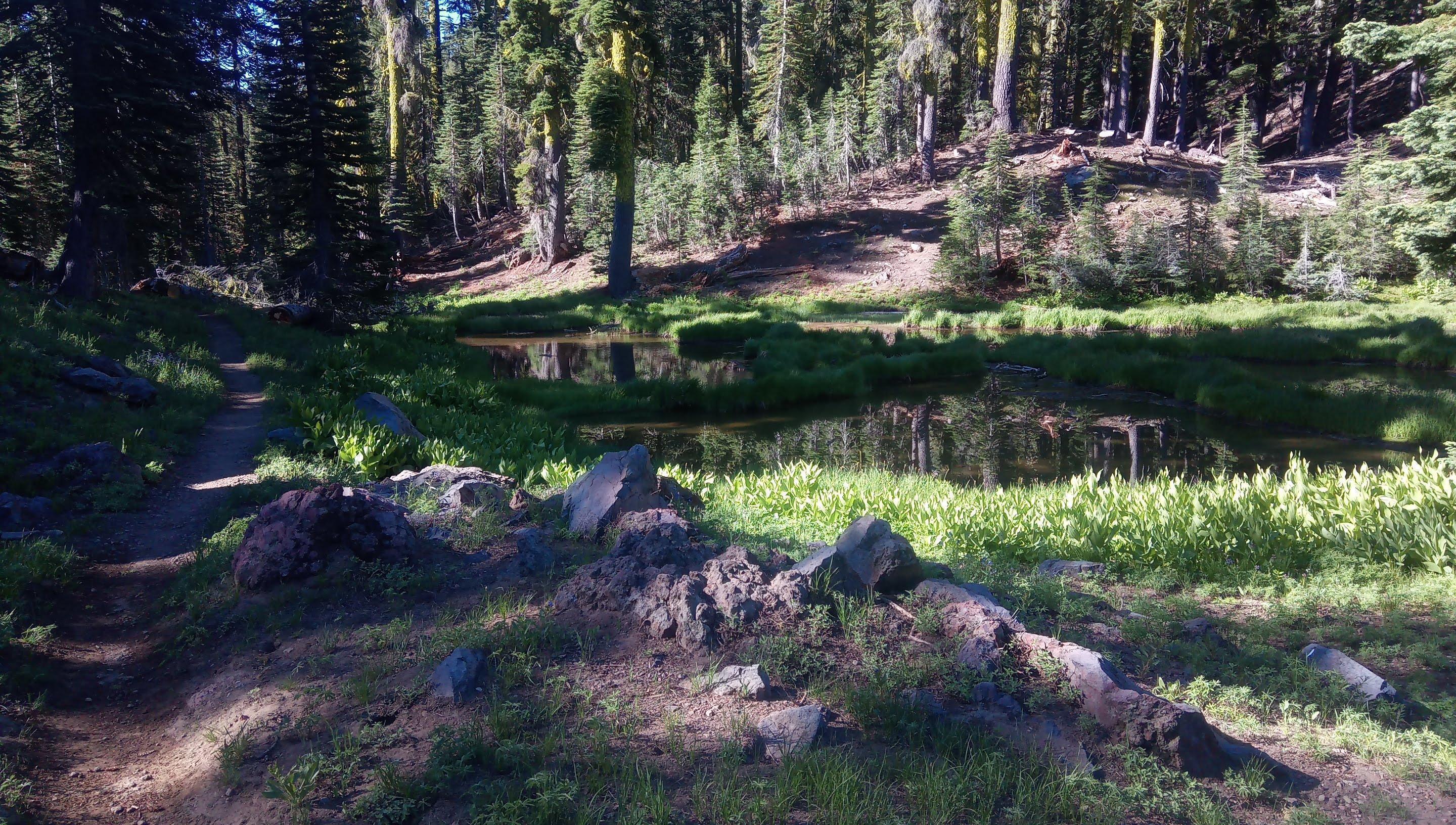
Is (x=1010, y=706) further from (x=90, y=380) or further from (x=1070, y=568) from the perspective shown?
(x=90, y=380)

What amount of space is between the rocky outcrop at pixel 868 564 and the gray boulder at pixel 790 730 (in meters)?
1.30

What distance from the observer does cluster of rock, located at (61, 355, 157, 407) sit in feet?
33.4

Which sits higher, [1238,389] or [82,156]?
[82,156]

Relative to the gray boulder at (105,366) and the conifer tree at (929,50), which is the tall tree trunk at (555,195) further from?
the gray boulder at (105,366)

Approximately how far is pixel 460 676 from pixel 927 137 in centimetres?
4536

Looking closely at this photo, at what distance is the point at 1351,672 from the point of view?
16.2 ft

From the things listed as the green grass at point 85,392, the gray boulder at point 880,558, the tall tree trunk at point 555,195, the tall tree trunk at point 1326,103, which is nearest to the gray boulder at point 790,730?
the gray boulder at point 880,558

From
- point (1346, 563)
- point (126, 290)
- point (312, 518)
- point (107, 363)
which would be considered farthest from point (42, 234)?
point (1346, 563)

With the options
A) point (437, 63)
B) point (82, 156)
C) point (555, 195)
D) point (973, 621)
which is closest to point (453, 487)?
A: point (973, 621)

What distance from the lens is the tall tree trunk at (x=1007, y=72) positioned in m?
39.0

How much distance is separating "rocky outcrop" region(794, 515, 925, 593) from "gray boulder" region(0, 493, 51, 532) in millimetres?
6391

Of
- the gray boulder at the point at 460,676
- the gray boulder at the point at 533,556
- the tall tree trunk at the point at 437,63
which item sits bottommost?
the gray boulder at the point at 460,676

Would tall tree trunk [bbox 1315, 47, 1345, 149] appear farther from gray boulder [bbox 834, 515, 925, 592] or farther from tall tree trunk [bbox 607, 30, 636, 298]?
gray boulder [bbox 834, 515, 925, 592]

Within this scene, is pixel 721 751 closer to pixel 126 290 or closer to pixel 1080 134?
pixel 126 290
